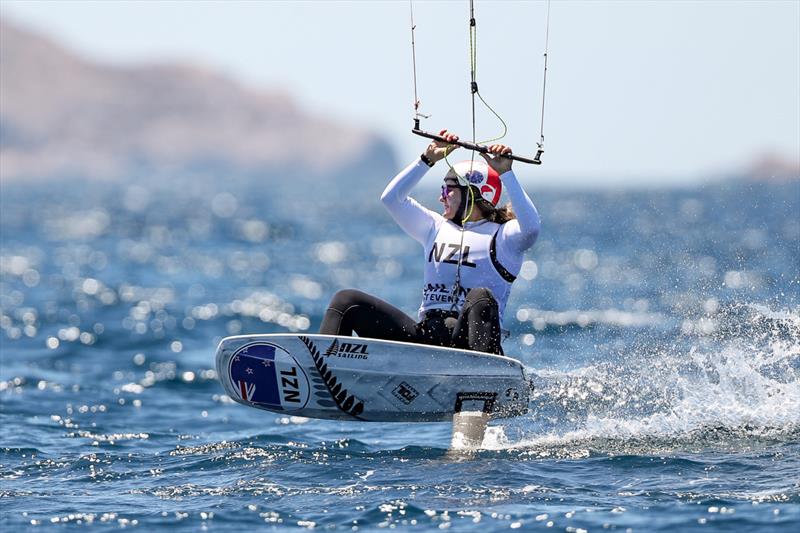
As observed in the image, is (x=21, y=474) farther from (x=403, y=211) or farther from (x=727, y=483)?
(x=727, y=483)

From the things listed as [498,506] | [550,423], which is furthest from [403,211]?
[498,506]

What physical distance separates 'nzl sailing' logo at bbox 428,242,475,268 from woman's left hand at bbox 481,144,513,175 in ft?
2.25

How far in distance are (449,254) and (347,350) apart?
42.0 inches

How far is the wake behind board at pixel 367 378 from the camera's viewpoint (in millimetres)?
9039

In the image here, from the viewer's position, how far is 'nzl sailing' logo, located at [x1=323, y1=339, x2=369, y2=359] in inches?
358

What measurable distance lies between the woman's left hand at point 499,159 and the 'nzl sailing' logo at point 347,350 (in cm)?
162

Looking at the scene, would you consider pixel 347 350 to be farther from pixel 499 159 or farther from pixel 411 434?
pixel 411 434

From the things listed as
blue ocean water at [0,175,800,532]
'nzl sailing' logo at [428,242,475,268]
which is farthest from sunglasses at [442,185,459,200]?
blue ocean water at [0,175,800,532]

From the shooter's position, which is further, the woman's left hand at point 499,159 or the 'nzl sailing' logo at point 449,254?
the 'nzl sailing' logo at point 449,254

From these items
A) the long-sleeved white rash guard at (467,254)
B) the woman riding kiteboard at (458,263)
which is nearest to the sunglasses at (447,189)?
the woman riding kiteboard at (458,263)

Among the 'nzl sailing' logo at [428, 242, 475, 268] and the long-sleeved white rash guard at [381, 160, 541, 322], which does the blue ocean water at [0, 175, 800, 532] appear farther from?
the 'nzl sailing' logo at [428, 242, 475, 268]

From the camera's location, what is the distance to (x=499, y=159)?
354 inches

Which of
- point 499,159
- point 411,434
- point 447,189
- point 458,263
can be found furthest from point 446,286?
point 411,434

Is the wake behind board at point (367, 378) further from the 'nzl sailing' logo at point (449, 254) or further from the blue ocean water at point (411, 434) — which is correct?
the 'nzl sailing' logo at point (449, 254)
